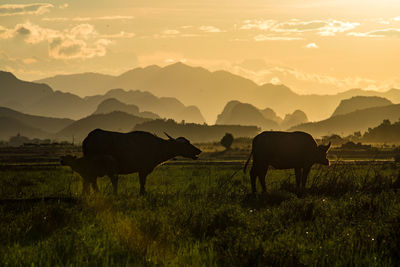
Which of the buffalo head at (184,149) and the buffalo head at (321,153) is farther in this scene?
the buffalo head at (184,149)

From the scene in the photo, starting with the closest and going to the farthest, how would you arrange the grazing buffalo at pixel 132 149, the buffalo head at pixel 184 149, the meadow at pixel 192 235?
the meadow at pixel 192 235
the grazing buffalo at pixel 132 149
the buffalo head at pixel 184 149

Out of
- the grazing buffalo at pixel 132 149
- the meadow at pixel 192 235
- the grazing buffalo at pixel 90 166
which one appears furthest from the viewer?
the grazing buffalo at pixel 132 149

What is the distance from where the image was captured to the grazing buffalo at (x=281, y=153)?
20.2 m

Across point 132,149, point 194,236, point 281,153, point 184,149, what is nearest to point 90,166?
point 132,149

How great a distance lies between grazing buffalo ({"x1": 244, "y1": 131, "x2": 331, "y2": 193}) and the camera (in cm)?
2019

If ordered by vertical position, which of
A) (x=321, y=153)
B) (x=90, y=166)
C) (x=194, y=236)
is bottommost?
(x=194, y=236)

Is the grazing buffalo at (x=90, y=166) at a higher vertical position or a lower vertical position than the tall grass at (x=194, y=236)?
higher

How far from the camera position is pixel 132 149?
66.3 ft

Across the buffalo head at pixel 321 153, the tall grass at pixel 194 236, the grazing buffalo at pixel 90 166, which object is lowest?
the tall grass at pixel 194 236

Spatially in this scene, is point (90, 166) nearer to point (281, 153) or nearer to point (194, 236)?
point (281, 153)

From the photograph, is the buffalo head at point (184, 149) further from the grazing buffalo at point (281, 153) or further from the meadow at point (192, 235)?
the meadow at point (192, 235)

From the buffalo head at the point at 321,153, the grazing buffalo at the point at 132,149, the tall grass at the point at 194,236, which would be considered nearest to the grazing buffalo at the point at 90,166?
the grazing buffalo at the point at 132,149

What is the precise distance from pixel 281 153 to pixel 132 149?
20.6ft

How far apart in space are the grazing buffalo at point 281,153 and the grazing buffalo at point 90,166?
588 centimetres
